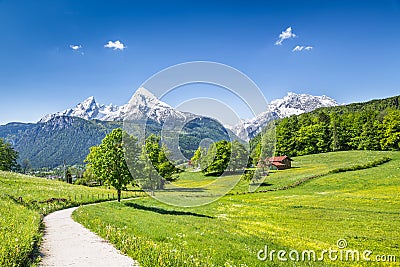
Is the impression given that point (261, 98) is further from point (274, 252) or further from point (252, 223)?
point (252, 223)

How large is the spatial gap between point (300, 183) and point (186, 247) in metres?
51.2

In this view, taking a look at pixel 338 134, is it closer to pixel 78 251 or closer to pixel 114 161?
pixel 114 161

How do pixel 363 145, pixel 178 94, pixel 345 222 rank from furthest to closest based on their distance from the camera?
1. pixel 363 145
2. pixel 345 222
3. pixel 178 94

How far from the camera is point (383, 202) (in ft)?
117

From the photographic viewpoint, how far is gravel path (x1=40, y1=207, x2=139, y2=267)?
41.8 feet

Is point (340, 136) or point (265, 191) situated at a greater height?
point (340, 136)

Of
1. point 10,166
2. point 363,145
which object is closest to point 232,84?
point 363,145
